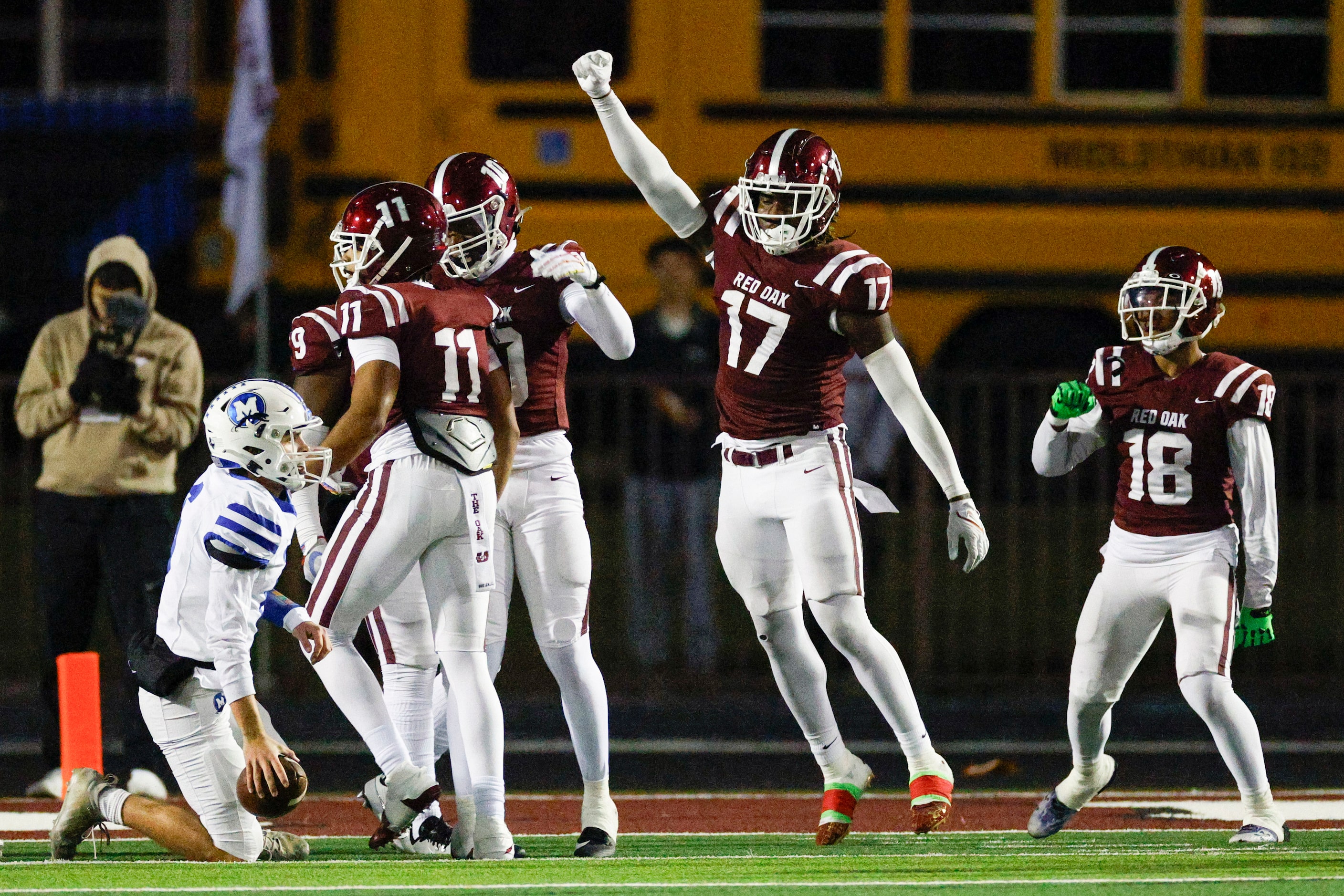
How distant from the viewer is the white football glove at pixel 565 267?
659 cm

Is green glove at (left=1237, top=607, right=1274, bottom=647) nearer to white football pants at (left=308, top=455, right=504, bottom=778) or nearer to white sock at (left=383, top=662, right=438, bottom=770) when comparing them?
A: white football pants at (left=308, top=455, right=504, bottom=778)

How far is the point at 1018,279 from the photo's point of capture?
533 inches

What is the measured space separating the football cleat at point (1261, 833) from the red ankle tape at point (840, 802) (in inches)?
45.9

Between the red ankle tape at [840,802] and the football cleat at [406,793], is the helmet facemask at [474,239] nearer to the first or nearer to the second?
the football cleat at [406,793]

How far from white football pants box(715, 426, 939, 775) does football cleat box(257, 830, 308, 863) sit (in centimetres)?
154

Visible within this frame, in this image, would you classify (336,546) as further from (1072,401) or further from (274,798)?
(1072,401)

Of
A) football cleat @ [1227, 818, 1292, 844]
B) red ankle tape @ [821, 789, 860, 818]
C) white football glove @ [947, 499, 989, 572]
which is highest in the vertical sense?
white football glove @ [947, 499, 989, 572]

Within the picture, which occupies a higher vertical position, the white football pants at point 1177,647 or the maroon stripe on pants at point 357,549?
the maroon stripe on pants at point 357,549

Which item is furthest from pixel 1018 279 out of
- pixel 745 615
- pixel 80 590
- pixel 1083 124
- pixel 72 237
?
pixel 80 590

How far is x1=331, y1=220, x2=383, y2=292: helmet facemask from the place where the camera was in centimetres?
646

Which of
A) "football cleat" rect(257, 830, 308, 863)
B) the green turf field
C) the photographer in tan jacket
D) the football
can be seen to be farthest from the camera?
the photographer in tan jacket

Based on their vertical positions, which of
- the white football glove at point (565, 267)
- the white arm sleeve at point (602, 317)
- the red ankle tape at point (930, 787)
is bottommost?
the red ankle tape at point (930, 787)

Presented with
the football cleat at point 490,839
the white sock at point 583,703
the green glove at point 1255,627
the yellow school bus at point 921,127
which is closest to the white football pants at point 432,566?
the football cleat at point 490,839

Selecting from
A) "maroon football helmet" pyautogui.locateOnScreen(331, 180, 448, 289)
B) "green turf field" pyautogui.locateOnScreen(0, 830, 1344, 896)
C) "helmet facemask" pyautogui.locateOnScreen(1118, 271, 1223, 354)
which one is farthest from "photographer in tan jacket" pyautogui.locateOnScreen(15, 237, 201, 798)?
"helmet facemask" pyautogui.locateOnScreen(1118, 271, 1223, 354)
